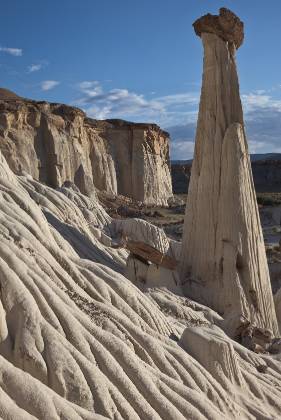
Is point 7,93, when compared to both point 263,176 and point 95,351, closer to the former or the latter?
point 263,176

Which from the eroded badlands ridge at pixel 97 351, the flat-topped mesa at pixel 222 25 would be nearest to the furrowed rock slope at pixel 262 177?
the flat-topped mesa at pixel 222 25

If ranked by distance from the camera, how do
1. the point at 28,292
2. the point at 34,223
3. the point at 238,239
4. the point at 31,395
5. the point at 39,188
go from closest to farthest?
the point at 31,395 < the point at 28,292 < the point at 34,223 < the point at 238,239 < the point at 39,188

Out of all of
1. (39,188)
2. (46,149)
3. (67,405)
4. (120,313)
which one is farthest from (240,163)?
(46,149)

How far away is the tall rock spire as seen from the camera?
551 inches

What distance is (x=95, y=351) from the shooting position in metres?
7.48

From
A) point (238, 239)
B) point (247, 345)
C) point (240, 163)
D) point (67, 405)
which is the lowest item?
point (247, 345)

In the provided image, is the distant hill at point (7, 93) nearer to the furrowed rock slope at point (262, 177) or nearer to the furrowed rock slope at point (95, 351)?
the furrowed rock slope at point (262, 177)

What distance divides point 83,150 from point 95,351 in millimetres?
40753

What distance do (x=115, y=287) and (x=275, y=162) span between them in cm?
7872

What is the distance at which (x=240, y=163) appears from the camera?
14.7 m

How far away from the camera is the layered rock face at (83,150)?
38.7 metres

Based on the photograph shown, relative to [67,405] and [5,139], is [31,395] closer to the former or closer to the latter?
[67,405]

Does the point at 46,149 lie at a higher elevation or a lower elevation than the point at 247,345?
higher

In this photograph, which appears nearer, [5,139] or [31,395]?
[31,395]
